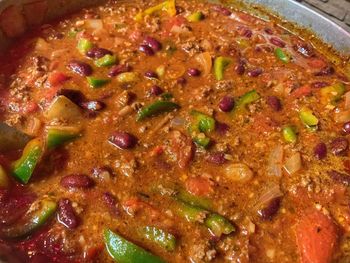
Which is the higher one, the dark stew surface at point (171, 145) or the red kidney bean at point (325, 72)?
the red kidney bean at point (325, 72)

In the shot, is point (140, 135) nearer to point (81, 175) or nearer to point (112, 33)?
point (81, 175)

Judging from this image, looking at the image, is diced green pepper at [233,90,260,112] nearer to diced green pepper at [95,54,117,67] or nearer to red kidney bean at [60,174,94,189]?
diced green pepper at [95,54,117,67]

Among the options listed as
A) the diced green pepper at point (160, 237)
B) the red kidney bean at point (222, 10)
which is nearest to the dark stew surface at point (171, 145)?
the diced green pepper at point (160, 237)

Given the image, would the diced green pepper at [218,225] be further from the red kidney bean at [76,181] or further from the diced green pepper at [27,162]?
the diced green pepper at [27,162]

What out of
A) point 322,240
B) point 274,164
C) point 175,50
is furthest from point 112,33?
point 322,240

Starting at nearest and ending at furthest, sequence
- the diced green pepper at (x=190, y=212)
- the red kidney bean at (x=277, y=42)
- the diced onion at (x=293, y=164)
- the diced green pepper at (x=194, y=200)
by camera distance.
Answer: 1. the diced green pepper at (x=190, y=212)
2. the diced green pepper at (x=194, y=200)
3. the diced onion at (x=293, y=164)
4. the red kidney bean at (x=277, y=42)

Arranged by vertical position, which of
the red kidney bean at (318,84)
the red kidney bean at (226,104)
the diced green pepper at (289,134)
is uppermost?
the red kidney bean at (318,84)
